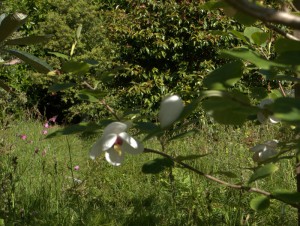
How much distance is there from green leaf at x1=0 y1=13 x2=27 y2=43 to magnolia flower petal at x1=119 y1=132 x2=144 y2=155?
0.36m

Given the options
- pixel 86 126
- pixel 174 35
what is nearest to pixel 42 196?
pixel 86 126

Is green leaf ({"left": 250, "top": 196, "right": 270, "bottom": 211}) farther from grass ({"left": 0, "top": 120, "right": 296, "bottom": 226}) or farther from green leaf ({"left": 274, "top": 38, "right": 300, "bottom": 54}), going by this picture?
grass ({"left": 0, "top": 120, "right": 296, "bottom": 226})

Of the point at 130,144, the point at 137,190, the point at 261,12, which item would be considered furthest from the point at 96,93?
the point at 137,190

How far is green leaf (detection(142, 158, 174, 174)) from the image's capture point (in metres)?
0.88

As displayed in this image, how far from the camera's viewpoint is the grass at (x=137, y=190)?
Answer: 7.85 feet

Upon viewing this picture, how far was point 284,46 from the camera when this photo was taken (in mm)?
782

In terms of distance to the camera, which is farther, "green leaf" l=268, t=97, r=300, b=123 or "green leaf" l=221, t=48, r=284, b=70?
"green leaf" l=221, t=48, r=284, b=70

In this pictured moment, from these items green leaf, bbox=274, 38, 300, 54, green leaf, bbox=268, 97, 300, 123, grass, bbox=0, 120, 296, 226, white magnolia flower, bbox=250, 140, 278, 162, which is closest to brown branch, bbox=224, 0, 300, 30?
green leaf, bbox=268, 97, 300, 123

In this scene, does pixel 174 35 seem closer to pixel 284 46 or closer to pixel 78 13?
pixel 78 13

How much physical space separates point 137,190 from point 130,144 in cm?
248

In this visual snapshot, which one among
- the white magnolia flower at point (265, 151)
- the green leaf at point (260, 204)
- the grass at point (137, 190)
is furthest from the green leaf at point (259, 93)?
Result: the grass at point (137, 190)

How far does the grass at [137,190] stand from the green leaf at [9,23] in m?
0.93

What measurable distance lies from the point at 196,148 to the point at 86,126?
345 centimetres

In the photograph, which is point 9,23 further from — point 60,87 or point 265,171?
point 265,171
